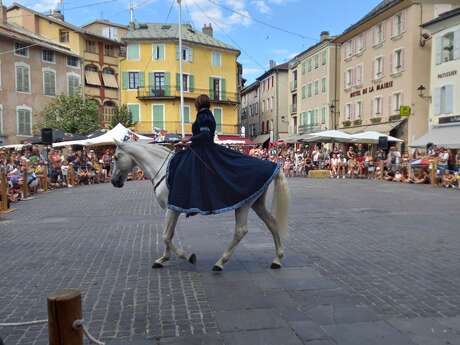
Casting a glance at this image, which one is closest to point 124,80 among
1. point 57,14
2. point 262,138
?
point 57,14

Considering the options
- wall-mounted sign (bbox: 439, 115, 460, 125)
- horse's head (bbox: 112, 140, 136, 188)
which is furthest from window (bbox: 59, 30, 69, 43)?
horse's head (bbox: 112, 140, 136, 188)

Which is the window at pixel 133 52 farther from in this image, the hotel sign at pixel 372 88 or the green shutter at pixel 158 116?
the hotel sign at pixel 372 88

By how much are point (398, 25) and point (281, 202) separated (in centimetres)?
3546

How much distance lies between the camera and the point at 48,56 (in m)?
42.4

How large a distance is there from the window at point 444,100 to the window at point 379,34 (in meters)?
9.31

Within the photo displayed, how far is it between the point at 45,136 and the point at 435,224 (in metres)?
17.0

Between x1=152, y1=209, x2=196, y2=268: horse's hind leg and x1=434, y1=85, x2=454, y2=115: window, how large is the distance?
29062 millimetres

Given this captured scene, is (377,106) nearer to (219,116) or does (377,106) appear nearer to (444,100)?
(444,100)

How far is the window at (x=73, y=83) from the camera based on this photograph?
44850 mm

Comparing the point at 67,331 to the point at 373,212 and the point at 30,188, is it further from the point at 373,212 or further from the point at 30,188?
the point at 30,188

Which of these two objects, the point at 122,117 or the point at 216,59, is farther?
the point at 216,59

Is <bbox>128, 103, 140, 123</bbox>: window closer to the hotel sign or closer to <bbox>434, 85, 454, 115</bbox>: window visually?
the hotel sign

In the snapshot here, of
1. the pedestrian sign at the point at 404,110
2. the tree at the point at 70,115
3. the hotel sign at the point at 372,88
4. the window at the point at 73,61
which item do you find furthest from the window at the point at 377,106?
the window at the point at 73,61

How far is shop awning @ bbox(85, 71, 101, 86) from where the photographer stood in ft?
158
